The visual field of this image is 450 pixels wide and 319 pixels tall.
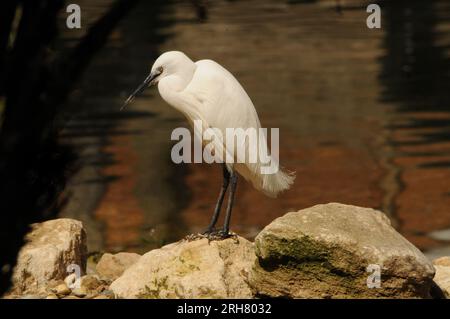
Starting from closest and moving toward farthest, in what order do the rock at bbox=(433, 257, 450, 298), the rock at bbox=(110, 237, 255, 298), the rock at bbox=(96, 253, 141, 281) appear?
the rock at bbox=(110, 237, 255, 298)
the rock at bbox=(433, 257, 450, 298)
the rock at bbox=(96, 253, 141, 281)

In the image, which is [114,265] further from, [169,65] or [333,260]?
[333,260]

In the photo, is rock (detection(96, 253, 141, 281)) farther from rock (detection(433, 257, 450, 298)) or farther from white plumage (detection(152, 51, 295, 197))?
rock (detection(433, 257, 450, 298))

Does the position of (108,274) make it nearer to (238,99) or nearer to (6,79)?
(238,99)

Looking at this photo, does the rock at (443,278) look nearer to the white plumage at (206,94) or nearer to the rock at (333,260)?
the rock at (333,260)

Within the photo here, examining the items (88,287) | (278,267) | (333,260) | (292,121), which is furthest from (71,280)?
(292,121)

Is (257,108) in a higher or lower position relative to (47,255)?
lower

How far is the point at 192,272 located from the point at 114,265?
1.82 metres

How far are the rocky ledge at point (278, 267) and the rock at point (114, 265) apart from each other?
1.09 metres

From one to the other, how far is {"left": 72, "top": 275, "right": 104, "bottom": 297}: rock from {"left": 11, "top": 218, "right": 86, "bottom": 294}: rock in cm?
26

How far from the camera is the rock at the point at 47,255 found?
631cm

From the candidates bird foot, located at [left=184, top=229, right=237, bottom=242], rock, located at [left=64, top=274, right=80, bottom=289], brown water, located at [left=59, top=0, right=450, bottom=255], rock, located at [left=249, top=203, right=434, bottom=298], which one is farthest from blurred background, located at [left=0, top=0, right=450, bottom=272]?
rock, located at [left=249, top=203, right=434, bottom=298]

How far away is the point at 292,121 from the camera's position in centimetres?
1716

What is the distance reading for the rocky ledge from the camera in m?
5.68

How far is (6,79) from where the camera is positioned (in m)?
3.03
